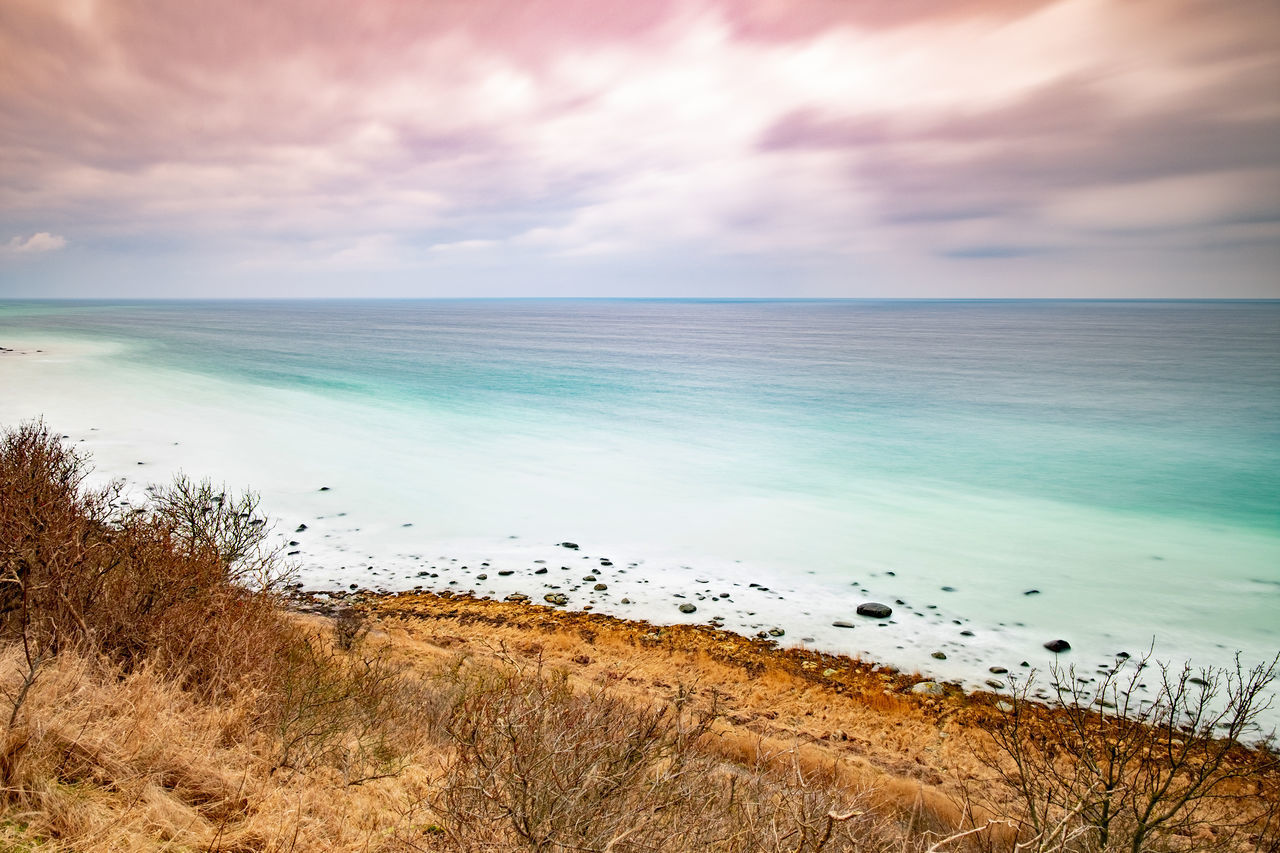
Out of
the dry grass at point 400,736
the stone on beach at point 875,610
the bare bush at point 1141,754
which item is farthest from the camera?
the stone on beach at point 875,610

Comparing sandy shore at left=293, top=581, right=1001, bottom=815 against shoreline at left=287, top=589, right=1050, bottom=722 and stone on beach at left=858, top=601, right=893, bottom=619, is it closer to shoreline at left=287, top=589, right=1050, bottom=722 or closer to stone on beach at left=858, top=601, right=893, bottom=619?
shoreline at left=287, top=589, right=1050, bottom=722

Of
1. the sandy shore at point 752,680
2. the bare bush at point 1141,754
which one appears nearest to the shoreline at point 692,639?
the sandy shore at point 752,680

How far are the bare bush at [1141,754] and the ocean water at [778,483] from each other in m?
1.71

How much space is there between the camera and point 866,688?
12328 mm

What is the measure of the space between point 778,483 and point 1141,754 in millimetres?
18738

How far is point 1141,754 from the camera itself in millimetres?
10250

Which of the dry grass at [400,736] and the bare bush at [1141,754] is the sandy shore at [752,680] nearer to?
the dry grass at [400,736]

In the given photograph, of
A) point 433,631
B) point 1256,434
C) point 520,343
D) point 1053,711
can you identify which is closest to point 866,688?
point 1053,711

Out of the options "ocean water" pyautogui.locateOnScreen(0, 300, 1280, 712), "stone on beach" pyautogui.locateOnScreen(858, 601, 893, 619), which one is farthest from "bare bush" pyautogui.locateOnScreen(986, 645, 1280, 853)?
"stone on beach" pyautogui.locateOnScreen(858, 601, 893, 619)

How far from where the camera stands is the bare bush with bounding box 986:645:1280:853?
668 cm

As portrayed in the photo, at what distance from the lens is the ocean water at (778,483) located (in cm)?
1670

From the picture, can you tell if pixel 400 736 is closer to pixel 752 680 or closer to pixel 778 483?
pixel 752 680

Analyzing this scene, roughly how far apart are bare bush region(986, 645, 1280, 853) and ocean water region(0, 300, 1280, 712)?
1.71m

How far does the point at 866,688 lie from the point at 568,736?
27.9 feet
